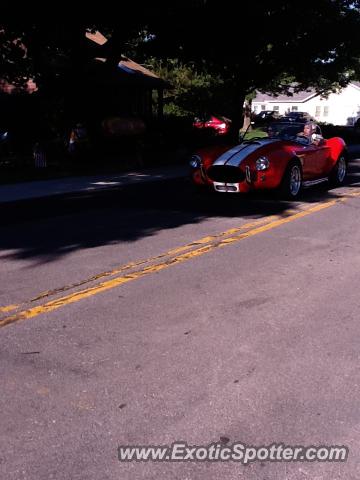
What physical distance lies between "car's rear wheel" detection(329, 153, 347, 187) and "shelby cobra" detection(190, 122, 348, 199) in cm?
77

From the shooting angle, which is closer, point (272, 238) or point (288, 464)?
point (288, 464)

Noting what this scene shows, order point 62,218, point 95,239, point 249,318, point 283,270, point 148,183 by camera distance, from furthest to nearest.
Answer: point 148,183, point 62,218, point 95,239, point 283,270, point 249,318

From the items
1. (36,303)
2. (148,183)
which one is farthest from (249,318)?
(148,183)

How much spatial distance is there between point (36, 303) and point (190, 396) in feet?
7.04

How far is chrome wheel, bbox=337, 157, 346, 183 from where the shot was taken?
42.5 feet

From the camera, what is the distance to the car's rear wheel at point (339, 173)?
12.8 metres

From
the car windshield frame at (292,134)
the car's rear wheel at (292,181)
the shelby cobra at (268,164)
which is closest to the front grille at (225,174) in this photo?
the shelby cobra at (268,164)

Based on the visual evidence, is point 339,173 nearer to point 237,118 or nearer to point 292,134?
point 292,134

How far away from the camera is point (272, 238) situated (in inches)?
311

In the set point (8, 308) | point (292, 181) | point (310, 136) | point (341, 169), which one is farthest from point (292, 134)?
point (8, 308)

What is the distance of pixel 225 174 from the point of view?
1048 centimetres

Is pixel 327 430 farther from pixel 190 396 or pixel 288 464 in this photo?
pixel 190 396

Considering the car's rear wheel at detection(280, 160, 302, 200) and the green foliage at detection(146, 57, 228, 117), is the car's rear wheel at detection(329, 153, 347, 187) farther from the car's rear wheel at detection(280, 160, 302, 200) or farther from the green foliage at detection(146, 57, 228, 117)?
the green foliage at detection(146, 57, 228, 117)

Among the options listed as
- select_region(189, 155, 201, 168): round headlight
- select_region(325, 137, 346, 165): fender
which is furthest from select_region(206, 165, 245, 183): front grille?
select_region(325, 137, 346, 165): fender
